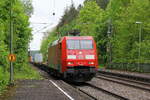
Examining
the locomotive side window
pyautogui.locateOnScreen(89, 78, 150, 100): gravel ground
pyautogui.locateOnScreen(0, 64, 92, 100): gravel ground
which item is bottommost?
pyautogui.locateOnScreen(89, 78, 150, 100): gravel ground

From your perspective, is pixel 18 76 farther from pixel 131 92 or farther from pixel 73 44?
pixel 131 92

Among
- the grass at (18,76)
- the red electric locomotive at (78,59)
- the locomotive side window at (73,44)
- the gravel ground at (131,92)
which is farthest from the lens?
the locomotive side window at (73,44)

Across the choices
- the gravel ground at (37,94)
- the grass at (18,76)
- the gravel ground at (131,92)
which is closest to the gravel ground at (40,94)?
the gravel ground at (37,94)

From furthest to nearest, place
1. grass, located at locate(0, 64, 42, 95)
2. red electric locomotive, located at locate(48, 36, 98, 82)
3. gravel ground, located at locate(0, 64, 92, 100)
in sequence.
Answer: red electric locomotive, located at locate(48, 36, 98, 82), grass, located at locate(0, 64, 42, 95), gravel ground, located at locate(0, 64, 92, 100)

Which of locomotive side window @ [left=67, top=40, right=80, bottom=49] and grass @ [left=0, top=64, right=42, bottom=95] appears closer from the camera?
grass @ [left=0, top=64, right=42, bottom=95]

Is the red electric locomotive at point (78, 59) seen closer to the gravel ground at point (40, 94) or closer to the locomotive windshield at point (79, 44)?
the locomotive windshield at point (79, 44)

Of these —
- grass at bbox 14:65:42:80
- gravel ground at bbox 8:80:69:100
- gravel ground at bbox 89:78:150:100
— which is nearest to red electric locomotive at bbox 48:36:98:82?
gravel ground at bbox 89:78:150:100

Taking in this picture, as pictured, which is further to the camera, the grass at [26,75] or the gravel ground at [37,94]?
the grass at [26,75]

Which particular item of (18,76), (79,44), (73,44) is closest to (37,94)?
(73,44)

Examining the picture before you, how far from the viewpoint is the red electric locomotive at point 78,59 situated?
24125mm

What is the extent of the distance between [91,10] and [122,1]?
8.08 meters

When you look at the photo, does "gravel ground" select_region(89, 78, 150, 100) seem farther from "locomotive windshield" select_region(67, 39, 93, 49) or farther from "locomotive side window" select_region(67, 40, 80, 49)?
"locomotive side window" select_region(67, 40, 80, 49)

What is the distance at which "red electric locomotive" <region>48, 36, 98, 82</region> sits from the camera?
24125 mm

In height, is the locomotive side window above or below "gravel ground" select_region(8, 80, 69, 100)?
above
